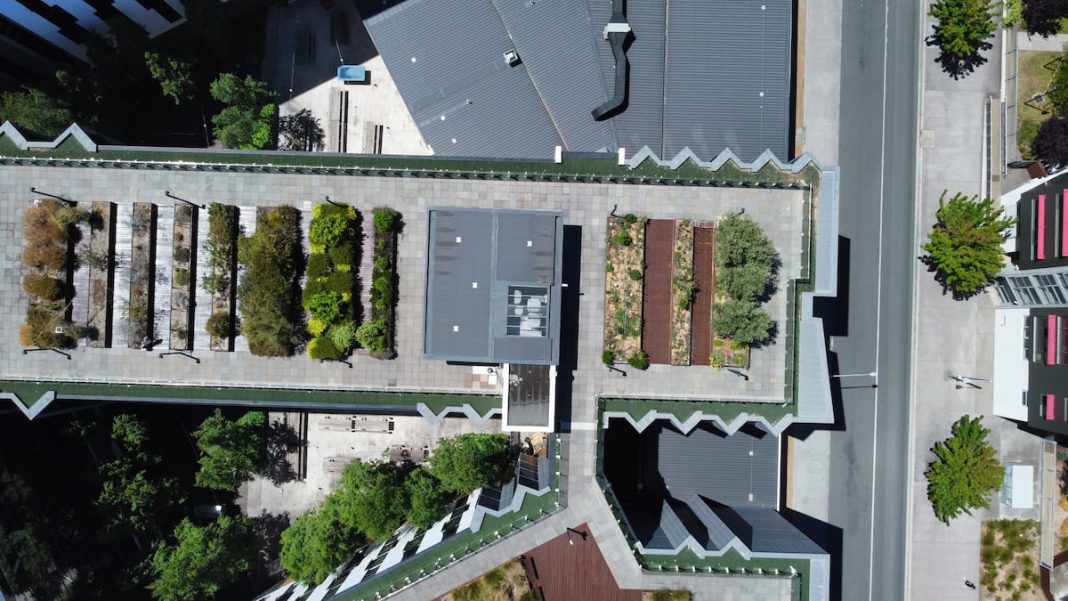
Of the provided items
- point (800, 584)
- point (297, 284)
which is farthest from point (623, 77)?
point (800, 584)

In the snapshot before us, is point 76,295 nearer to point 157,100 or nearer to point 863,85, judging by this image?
point 157,100

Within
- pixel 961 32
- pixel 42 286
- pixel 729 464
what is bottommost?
pixel 729 464

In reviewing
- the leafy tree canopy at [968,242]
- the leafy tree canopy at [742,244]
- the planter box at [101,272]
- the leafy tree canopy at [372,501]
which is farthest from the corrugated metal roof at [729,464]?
the planter box at [101,272]

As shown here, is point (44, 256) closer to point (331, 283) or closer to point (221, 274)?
point (221, 274)

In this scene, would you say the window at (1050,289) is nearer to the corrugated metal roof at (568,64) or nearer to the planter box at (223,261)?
the corrugated metal roof at (568,64)

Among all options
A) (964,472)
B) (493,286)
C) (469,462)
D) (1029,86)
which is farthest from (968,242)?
(469,462)

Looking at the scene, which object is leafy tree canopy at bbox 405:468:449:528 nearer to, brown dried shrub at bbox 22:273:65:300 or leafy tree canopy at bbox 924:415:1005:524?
brown dried shrub at bbox 22:273:65:300
